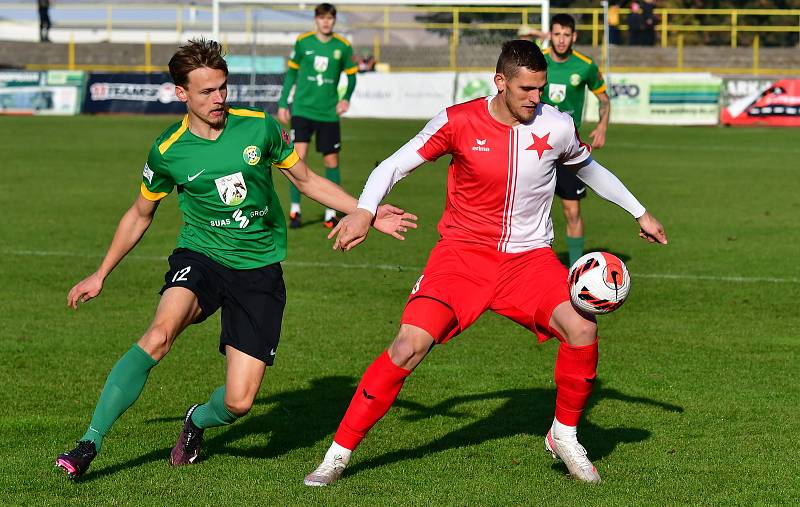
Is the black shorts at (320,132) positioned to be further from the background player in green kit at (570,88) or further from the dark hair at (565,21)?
the dark hair at (565,21)

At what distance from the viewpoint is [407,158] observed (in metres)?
5.94

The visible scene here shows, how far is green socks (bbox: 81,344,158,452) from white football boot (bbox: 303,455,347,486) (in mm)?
871

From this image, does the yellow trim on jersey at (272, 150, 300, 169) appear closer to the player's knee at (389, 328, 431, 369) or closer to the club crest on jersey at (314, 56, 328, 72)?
the player's knee at (389, 328, 431, 369)

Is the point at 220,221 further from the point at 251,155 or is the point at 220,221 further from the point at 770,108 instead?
the point at 770,108

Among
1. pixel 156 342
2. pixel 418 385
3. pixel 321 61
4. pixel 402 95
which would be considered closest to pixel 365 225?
pixel 156 342

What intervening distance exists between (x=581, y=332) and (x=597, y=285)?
0.23 metres

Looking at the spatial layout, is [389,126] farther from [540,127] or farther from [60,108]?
[540,127]

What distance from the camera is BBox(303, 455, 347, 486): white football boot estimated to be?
5.67 m

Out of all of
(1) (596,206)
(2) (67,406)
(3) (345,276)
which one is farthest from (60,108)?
(2) (67,406)

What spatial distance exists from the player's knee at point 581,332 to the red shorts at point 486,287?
13cm

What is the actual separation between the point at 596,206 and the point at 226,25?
28.5m

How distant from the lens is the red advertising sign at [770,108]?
35.2m

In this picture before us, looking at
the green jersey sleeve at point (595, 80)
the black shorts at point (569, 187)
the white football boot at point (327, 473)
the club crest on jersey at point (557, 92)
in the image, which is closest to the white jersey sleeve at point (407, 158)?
the white football boot at point (327, 473)

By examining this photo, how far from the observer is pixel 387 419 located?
6996mm
